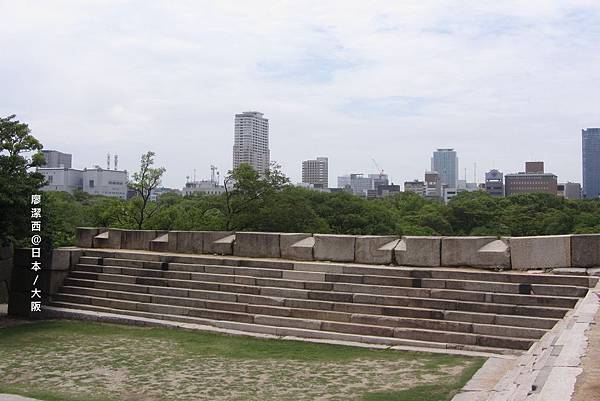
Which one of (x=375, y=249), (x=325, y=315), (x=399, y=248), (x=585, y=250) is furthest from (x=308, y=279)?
(x=585, y=250)

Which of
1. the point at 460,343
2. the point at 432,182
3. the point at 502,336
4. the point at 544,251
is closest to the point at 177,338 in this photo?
the point at 460,343

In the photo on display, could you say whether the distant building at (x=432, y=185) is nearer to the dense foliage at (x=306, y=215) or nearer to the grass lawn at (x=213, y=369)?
the dense foliage at (x=306, y=215)

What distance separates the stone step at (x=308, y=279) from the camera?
333 inches

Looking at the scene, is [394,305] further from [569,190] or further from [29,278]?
[569,190]

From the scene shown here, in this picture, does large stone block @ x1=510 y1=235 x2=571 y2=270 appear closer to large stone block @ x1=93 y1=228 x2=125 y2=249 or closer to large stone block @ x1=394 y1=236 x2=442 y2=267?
large stone block @ x1=394 y1=236 x2=442 y2=267

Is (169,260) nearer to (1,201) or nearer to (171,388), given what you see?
(1,201)

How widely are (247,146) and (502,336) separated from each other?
333 ft

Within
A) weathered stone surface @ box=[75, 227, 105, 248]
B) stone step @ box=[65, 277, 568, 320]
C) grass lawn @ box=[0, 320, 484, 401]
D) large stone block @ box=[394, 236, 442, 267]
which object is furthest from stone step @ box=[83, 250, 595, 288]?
grass lawn @ box=[0, 320, 484, 401]

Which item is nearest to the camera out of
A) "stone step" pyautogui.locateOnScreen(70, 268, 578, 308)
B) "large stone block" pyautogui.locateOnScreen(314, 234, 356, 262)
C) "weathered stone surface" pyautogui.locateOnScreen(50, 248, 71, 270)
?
"stone step" pyautogui.locateOnScreen(70, 268, 578, 308)

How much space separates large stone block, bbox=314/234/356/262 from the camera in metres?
10.9

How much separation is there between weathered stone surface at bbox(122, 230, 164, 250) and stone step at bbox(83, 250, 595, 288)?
0.71 meters

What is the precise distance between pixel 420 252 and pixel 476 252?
3.06 feet

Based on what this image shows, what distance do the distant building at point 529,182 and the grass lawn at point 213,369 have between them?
355ft

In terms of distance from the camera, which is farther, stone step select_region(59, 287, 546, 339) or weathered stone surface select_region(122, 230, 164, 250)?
weathered stone surface select_region(122, 230, 164, 250)
